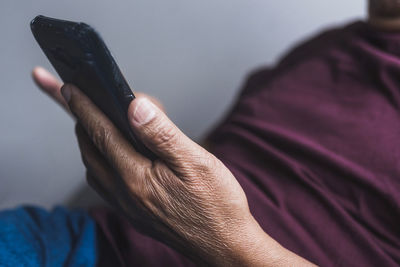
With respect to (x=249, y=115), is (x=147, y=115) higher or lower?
higher

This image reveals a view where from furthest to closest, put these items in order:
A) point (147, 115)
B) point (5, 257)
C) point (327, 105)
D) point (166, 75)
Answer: point (166, 75), point (327, 105), point (5, 257), point (147, 115)

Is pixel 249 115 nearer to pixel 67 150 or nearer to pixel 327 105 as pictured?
pixel 327 105

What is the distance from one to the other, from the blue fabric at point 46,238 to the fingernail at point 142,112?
31 centimetres

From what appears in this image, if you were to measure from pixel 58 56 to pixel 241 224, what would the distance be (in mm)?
315

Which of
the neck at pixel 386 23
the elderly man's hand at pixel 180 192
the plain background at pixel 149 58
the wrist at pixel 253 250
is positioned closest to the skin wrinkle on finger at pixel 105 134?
the elderly man's hand at pixel 180 192

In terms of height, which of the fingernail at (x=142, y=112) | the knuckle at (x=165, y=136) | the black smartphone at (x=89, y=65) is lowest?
the knuckle at (x=165, y=136)

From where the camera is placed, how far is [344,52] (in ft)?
2.92

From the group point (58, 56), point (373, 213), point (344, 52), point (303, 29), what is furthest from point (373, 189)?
point (303, 29)

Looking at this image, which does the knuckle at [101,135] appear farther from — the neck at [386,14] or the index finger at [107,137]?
the neck at [386,14]

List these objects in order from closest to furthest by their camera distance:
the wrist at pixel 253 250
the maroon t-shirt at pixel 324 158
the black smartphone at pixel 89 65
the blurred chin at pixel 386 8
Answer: the black smartphone at pixel 89 65 → the wrist at pixel 253 250 → the maroon t-shirt at pixel 324 158 → the blurred chin at pixel 386 8

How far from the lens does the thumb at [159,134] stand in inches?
18.1

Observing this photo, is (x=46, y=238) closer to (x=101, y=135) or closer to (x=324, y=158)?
(x=101, y=135)

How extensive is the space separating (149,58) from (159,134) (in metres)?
0.68

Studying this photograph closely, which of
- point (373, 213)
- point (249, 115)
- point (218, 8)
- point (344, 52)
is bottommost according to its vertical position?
point (373, 213)
